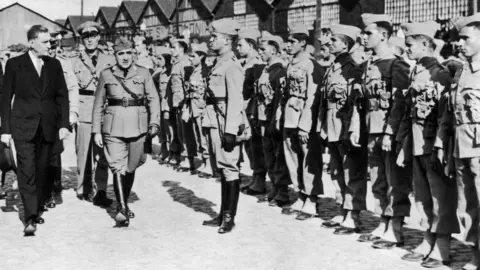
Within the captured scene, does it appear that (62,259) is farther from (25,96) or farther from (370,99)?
(370,99)

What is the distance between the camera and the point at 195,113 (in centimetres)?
1470

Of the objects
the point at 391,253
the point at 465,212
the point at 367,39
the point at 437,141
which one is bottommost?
the point at 391,253

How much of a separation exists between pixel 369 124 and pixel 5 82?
416cm

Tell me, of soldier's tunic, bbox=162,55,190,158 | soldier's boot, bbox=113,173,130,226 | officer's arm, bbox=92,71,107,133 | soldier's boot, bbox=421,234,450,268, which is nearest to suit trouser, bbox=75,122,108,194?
officer's arm, bbox=92,71,107,133

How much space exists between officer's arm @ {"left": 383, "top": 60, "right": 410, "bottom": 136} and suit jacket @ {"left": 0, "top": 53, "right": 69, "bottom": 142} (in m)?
3.92

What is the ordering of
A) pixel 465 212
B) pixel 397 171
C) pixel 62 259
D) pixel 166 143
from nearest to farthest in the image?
1. pixel 465 212
2. pixel 62 259
3. pixel 397 171
4. pixel 166 143

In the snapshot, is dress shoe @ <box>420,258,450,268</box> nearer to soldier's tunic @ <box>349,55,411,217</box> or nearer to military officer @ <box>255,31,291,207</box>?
soldier's tunic @ <box>349,55,411,217</box>

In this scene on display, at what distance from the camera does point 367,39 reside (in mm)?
8273

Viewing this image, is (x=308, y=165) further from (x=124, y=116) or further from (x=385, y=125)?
(x=124, y=116)

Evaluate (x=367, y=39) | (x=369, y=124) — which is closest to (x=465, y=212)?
(x=369, y=124)

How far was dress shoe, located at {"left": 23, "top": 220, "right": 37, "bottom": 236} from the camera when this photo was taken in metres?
8.62

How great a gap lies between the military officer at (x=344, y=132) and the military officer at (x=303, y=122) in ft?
1.87

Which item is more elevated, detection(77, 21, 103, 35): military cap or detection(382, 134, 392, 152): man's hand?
detection(77, 21, 103, 35): military cap

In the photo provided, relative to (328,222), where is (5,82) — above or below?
above
